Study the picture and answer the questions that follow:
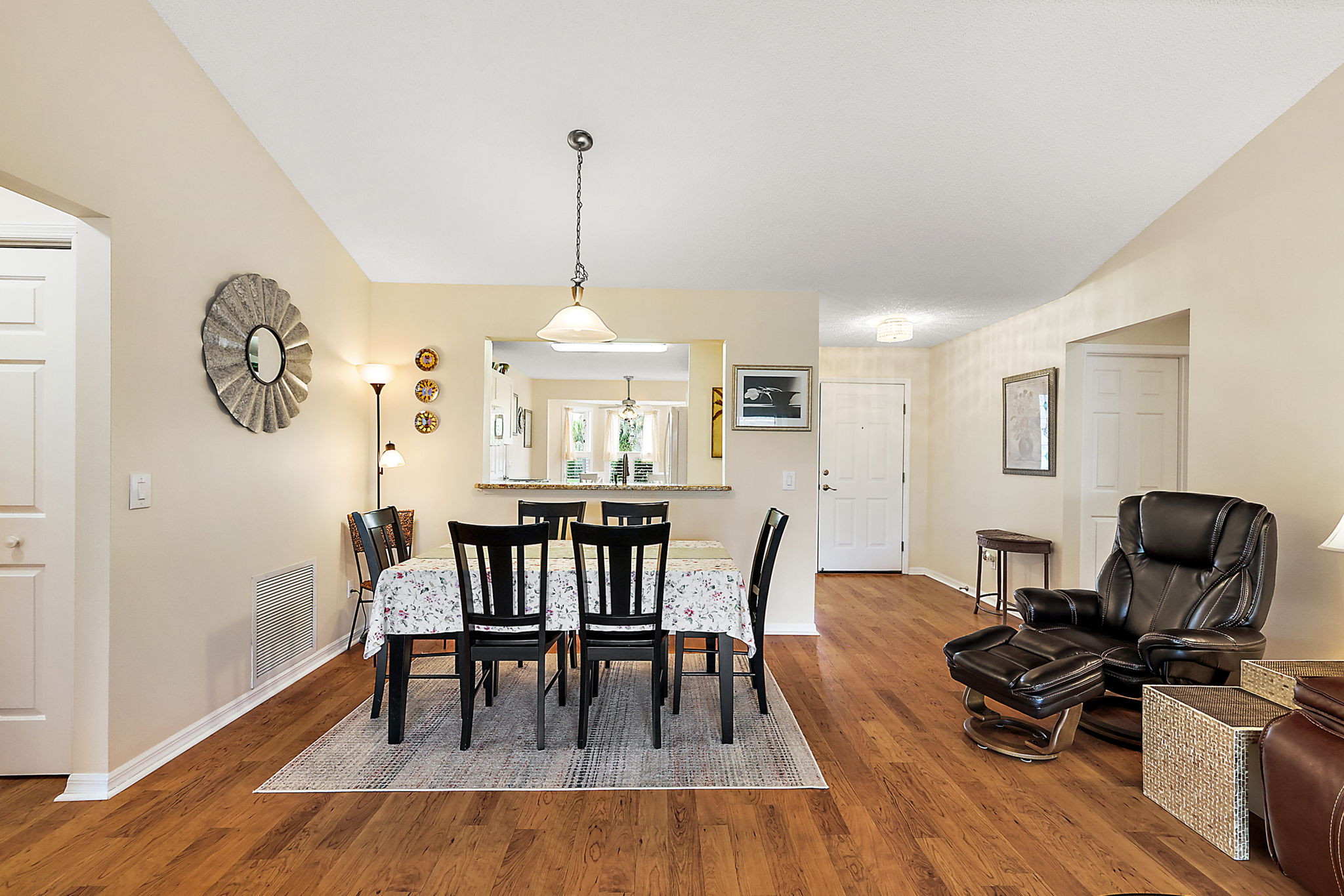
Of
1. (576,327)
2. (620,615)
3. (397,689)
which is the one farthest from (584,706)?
(576,327)

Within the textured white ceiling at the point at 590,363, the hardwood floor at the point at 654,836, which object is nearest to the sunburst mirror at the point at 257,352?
the hardwood floor at the point at 654,836

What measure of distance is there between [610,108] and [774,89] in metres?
0.75

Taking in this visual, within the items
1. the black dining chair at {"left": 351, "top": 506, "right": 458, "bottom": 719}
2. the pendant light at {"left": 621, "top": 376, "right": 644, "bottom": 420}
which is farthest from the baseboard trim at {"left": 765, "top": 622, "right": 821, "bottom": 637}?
the pendant light at {"left": 621, "top": 376, "right": 644, "bottom": 420}

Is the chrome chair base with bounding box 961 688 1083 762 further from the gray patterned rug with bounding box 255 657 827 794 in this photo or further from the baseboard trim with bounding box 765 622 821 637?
the baseboard trim with bounding box 765 622 821 637

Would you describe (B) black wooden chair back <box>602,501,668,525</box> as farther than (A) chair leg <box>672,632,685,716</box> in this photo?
Yes

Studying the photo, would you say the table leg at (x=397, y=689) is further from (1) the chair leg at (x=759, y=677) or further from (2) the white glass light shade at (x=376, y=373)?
(2) the white glass light shade at (x=376, y=373)

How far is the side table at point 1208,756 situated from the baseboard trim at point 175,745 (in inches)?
150

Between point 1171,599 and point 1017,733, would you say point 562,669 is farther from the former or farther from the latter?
point 1171,599

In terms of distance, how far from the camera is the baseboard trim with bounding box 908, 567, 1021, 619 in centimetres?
595

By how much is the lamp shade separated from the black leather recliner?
1.78 feet

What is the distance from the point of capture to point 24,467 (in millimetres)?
2506

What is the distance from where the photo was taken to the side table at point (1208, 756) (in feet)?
6.81

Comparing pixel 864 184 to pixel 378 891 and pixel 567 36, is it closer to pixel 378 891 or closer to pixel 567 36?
pixel 567 36

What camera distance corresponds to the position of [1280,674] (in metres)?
2.28
